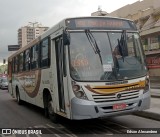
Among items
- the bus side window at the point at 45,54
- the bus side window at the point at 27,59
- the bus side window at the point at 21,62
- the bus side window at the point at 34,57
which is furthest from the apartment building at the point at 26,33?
the bus side window at the point at 45,54

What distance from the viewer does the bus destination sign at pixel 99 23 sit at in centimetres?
902

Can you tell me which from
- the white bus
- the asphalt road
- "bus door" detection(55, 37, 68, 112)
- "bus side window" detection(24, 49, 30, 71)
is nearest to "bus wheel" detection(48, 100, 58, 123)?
the asphalt road

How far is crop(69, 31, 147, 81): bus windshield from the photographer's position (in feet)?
28.4

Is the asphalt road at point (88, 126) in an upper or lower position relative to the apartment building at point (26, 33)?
lower

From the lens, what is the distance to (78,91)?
27.8 ft

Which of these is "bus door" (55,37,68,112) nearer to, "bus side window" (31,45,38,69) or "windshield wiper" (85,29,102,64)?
"windshield wiper" (85,29,102,64)

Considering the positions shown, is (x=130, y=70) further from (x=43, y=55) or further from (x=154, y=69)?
(x=154, y=69)

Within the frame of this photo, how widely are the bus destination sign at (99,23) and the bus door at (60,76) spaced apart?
690 millimetres

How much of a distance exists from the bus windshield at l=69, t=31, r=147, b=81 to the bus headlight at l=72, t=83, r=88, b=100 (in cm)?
19

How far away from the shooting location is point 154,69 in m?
44.1

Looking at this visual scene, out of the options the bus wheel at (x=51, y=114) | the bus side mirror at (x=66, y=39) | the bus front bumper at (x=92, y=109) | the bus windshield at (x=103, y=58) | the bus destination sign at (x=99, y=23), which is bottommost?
the bus wheel at (x=51, y=114)

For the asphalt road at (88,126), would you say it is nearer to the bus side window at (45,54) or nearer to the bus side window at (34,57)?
the bus side window at (45,54)

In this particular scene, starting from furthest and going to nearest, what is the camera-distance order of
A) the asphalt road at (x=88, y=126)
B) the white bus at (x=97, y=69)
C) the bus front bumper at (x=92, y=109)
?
the asphalt road at (x=88, y=126)
the white bus at (x=97, y=69)
the bus front bumper at (x=92, y=109)

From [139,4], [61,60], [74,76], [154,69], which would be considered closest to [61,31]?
[61,60]
